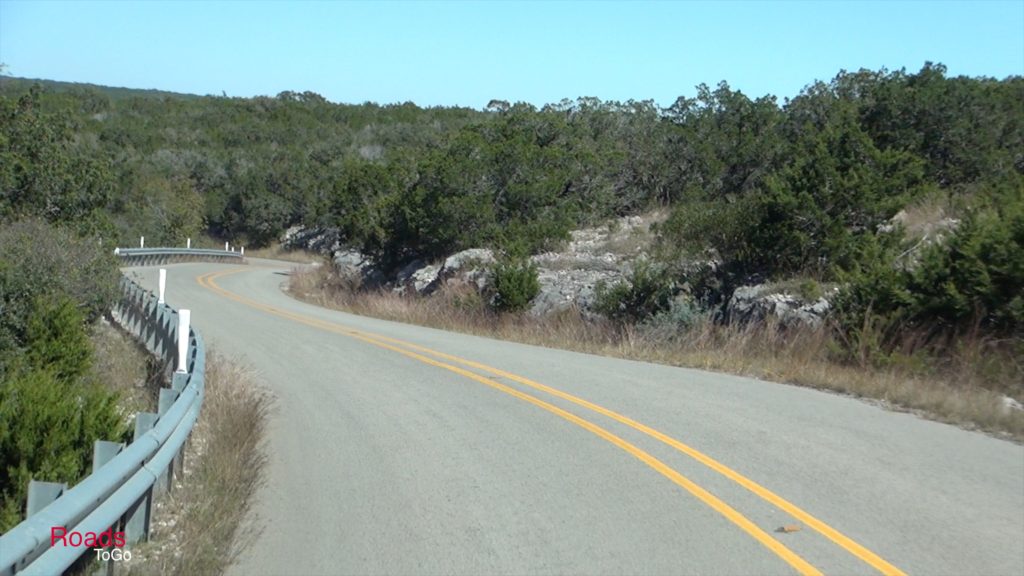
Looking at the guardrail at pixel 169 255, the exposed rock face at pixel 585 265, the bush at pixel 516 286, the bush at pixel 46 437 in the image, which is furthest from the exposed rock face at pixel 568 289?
the guardrail at pixel 169 255

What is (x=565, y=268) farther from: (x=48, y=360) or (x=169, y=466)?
(x=169, y=466)

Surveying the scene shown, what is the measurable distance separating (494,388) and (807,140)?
432 inches

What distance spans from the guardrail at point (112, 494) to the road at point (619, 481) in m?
0.80

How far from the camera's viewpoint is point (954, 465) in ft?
29.0

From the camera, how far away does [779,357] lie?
15.6m

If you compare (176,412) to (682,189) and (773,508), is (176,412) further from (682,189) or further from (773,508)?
(682,189)

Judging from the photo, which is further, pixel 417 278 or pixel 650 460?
pixel 417 278

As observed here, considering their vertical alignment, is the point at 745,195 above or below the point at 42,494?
above

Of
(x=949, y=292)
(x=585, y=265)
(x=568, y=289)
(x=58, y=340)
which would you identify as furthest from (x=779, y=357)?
(x=585, y=265)

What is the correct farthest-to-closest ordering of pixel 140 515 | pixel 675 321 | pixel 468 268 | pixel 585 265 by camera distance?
1. pixel 468 268
2. pixel 585 265
3. pixel 675 321
4. pixel 140 515

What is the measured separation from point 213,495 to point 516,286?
17551 mm

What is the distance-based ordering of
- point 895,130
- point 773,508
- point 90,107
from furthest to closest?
point 90,107, point 895,130, point 773,508

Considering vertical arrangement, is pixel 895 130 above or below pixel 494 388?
above

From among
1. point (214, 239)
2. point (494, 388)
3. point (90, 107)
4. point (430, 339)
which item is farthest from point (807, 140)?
point (90, 107)
